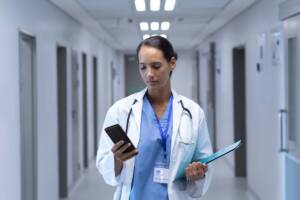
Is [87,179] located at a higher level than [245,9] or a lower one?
lower

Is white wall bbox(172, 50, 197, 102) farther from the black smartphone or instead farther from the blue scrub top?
the black smartphone

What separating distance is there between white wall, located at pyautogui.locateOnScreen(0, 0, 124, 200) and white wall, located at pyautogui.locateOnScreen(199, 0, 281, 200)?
238 centimetres

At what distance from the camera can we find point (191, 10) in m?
7.19

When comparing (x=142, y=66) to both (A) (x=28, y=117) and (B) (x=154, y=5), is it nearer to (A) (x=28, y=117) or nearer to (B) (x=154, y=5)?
(A) (x=28, y=117)

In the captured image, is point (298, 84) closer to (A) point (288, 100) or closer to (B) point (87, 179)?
(A) point (288, 100)

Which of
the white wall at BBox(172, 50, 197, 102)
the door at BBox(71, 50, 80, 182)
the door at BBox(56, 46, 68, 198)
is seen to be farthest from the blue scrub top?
the white wall at BBox(172, 50, 197, 102)

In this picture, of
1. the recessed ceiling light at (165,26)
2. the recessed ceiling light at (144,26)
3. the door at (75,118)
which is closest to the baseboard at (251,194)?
the door at (75,118)

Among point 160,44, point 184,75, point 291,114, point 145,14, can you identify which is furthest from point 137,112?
point 184,75

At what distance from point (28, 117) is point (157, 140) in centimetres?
327

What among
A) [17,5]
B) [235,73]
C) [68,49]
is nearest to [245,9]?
[235,73]

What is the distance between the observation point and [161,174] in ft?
6.37

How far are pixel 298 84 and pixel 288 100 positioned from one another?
0.34 meters

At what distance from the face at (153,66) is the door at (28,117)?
3.00 metres

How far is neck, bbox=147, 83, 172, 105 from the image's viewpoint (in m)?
2.05
